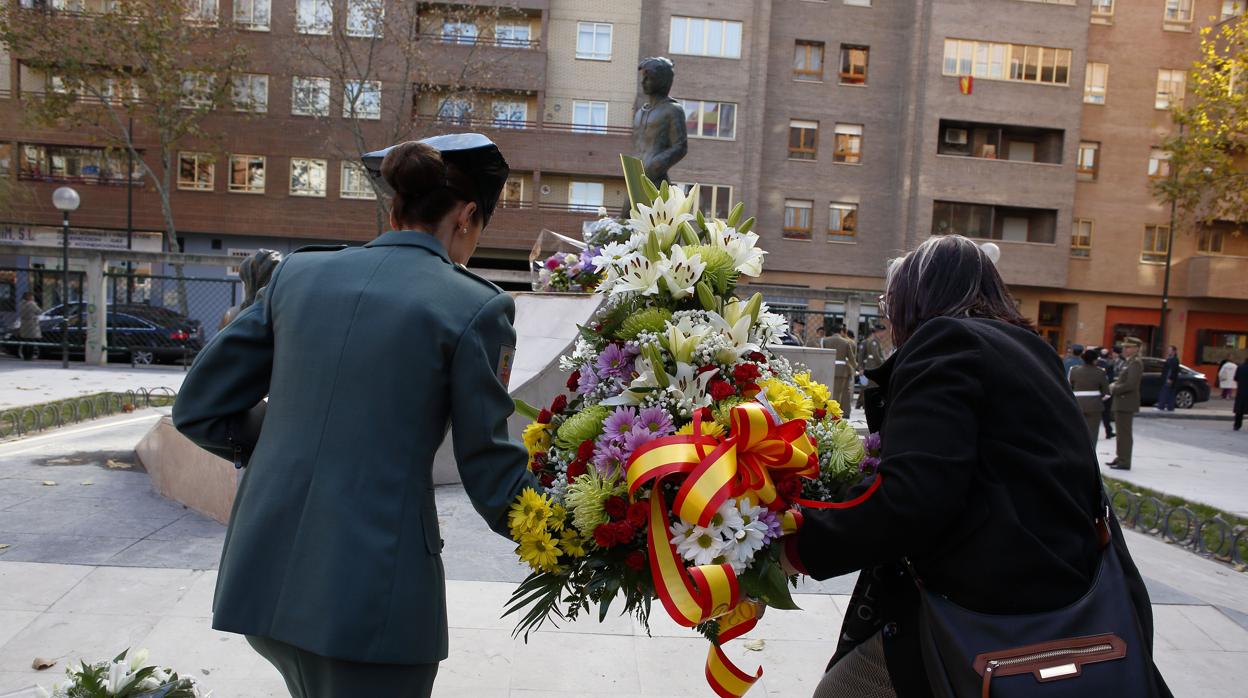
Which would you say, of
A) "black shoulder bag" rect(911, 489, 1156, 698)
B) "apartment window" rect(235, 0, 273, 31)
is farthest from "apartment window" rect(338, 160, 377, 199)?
"black shoulder bag" rect(911, 489, 1156, 698)

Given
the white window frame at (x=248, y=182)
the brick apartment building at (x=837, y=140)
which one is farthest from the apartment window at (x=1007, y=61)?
the white window frame at (x=248, y=182)

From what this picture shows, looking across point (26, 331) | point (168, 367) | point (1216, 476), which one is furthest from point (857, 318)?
point (26, 331)

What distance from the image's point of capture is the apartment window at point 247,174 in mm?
31578

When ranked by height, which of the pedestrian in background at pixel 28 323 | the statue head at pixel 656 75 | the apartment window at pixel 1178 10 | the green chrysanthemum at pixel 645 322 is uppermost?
the apartment window at pixel 1178 10

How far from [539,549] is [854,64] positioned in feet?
116

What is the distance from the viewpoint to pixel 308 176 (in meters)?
31.8

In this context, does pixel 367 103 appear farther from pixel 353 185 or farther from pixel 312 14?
pixel 312 14

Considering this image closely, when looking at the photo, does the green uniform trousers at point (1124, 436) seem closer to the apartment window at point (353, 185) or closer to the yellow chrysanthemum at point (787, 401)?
the yellow chrysanthemum at point (787, 401)

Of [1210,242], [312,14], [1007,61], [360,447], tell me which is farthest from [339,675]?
[1210,242]

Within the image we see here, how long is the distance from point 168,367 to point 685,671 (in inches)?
757

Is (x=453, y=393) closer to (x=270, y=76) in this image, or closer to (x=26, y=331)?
(x=26, y=331)

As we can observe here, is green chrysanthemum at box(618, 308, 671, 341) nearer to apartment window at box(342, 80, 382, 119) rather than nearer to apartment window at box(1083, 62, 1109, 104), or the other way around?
apartment window at box(342, 80, 382, 119)

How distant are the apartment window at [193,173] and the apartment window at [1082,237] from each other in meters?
33.7

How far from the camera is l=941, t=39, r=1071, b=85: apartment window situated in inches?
1304
